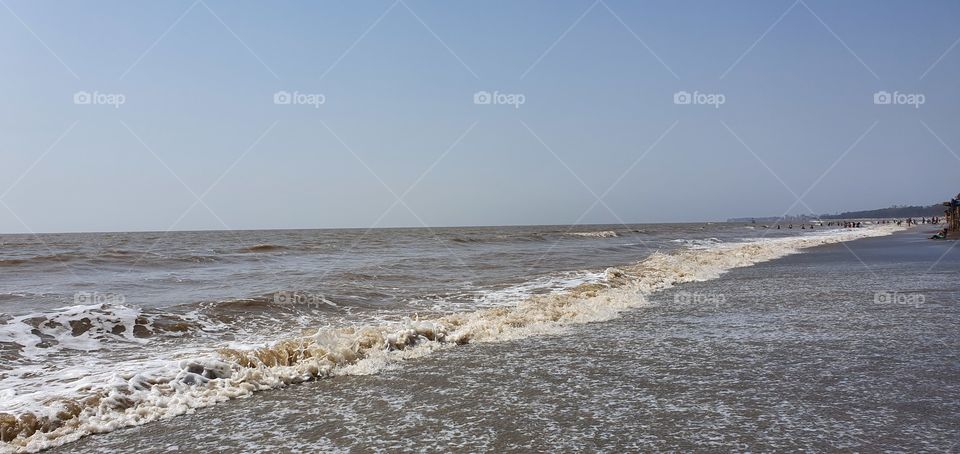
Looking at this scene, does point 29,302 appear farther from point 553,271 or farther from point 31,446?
point 553,271

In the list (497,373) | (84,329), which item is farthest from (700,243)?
(84,329)

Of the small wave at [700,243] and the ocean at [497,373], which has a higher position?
the small wave at [700,243]

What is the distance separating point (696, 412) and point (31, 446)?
5340mm

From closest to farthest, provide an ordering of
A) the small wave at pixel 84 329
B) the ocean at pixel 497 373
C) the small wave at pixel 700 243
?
the ocean at pixel 497 373
the small wave at pixel 84 329
the small wave at pixel 700 243

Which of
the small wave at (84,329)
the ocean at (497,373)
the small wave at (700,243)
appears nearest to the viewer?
the ocean at (497,373)

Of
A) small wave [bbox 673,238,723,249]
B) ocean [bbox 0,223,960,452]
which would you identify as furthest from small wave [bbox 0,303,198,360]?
small wave [bbox 673,238,723,249]

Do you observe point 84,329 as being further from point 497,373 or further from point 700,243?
point 700,243

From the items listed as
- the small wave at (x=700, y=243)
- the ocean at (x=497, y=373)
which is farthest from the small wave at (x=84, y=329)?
the small wave at (x=700, y=243)

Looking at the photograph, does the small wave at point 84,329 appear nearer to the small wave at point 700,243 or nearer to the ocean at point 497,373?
the ocean at point 497,373

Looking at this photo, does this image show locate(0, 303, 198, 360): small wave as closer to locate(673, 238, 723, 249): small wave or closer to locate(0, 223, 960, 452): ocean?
locate(0, 223, 960, 452): ocean

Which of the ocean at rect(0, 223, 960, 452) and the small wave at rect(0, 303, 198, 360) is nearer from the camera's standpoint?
the ocean at rect(0, 223, 960, 452)

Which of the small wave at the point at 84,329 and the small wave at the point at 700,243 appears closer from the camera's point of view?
the small wave at the point at 84,329

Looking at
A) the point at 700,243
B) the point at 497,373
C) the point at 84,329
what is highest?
the point at 700,243

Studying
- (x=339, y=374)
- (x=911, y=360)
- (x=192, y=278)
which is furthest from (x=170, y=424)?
(x=192, y=278)
